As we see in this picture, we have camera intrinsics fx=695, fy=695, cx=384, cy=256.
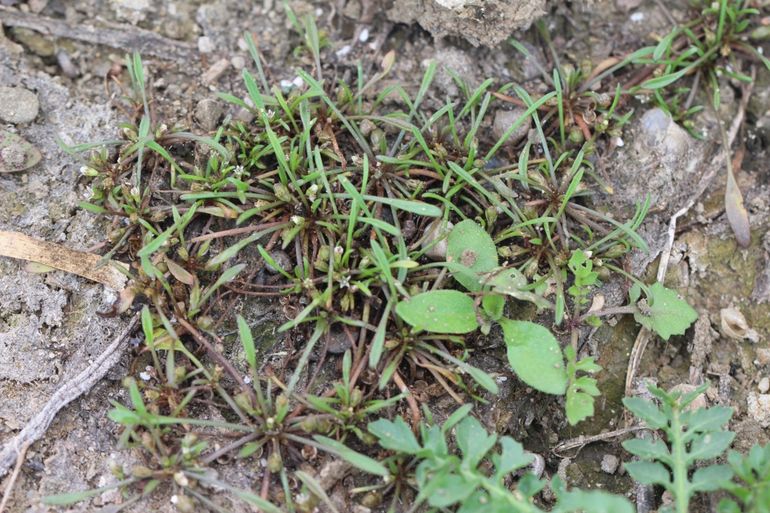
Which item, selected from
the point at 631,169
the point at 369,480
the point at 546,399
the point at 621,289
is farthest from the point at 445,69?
the point at 369,480

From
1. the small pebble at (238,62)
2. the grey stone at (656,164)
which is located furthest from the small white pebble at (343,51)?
the grey stone at (656,164)

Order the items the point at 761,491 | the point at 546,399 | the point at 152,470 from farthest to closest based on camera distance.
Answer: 1. the point at 546,399
2. the point at 152,470
3. the point at 761,491

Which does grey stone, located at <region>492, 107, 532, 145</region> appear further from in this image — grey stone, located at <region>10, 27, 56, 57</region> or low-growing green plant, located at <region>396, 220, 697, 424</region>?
grey stone, located at <region>10, 27, 56, 57</region>

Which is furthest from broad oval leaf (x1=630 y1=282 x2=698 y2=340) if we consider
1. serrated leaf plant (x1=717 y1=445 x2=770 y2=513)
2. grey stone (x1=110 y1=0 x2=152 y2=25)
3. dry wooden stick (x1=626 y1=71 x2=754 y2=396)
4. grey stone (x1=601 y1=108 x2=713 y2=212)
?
grey stone (x1=110 y1=0 x2=152 y2=25)

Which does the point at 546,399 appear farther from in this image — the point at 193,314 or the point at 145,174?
the point at 145,174

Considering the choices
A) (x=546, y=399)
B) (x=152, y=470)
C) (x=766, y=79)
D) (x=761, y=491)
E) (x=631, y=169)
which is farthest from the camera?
(x=766, y=79)

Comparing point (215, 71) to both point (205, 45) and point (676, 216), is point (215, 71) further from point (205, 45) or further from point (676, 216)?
point (676, 216)
